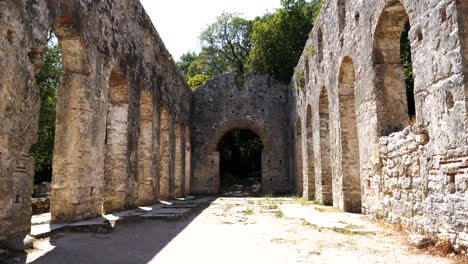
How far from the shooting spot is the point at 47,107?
688 inches

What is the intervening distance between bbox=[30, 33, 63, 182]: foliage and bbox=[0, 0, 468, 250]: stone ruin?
246 inches

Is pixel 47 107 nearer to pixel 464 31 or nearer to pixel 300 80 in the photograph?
pixel 300 80

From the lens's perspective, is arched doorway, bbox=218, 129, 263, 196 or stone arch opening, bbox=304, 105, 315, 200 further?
arched doorway, bbox=218, 129, 263, 196

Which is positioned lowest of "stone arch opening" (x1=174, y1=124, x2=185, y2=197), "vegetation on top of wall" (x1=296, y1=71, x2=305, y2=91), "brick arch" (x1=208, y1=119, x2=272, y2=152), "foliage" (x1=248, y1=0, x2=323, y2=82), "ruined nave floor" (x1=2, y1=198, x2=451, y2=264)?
"ruined nave floor" (x1=2, y1=198, x2=451, y2=264)

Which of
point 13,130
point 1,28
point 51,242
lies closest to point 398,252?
point 51,242

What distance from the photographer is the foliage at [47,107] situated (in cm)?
1705

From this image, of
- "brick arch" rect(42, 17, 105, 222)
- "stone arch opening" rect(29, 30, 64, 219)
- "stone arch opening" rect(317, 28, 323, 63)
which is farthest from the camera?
"stone arch opening" rect(29, 30, 64, 219)

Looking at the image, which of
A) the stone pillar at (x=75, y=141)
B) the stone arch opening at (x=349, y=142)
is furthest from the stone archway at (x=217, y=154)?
the stone pillar at (x=75, y=141)

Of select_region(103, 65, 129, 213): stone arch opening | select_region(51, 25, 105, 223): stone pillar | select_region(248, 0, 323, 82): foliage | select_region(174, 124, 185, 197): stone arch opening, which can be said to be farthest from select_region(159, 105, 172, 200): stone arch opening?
select_region(248, 0, 323, 82): foliage

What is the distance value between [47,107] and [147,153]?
320 inches

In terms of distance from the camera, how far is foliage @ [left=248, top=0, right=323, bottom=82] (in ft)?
66.8

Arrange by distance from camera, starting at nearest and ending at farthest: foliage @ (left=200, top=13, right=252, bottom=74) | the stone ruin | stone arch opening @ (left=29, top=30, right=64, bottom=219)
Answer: the stone ruin → stone arch opening @ (left=29, top=30, right=64, bottom=219) → foliage @ (left=200, top=13, right=252, bottom=74)

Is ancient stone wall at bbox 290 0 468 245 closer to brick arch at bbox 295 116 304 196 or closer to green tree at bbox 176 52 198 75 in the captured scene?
brick arch at bbox 295 116 304 196

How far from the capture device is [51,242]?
16.8 feet
